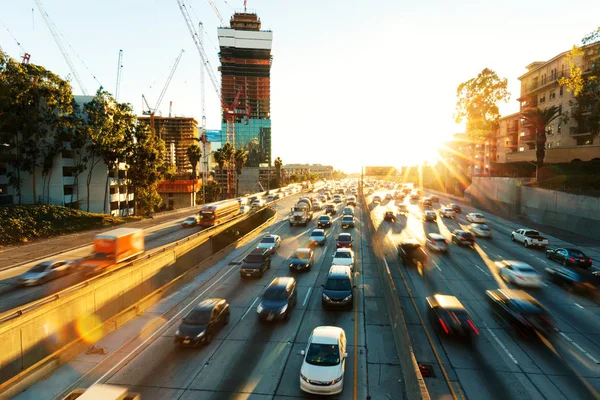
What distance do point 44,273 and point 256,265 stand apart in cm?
1609

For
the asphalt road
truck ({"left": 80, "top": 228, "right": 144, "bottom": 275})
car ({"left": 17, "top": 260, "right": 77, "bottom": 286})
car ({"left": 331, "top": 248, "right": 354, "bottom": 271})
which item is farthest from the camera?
car ({"left": 331, "top": 248, "right": 354, "bottom": 271})

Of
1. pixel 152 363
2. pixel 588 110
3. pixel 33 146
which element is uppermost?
pixel 588 110

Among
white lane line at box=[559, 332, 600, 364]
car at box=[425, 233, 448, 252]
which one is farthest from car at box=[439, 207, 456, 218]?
white lane line at box=[559, 332, 600, 364]

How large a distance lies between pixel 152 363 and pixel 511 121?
101095 mm

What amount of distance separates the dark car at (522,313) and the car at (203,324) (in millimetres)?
15999

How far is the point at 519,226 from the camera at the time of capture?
52.7 metres

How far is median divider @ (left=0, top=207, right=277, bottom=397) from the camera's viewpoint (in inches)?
648

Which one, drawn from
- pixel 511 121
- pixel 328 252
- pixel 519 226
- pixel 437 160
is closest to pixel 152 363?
pixel 328 252

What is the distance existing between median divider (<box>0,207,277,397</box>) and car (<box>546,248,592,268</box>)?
107 ft

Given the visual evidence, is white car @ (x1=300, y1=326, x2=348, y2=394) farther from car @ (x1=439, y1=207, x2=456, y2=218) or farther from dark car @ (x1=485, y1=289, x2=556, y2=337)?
car @ (x1=439, y1=207, x2=456, y2=218)

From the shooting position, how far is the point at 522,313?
1897 centimetres

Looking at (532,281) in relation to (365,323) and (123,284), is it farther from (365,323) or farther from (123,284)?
(123,284)

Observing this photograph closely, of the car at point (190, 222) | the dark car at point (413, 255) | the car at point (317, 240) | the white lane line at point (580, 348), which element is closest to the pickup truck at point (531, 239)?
the dark car at point (413, 255)

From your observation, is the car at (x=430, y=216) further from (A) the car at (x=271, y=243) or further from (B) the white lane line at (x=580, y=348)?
(B) the white lane line at (x=580, y=348)
